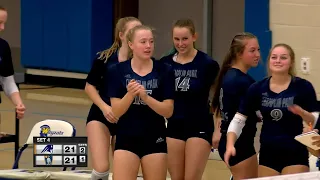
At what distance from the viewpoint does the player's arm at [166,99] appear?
522 centimetres

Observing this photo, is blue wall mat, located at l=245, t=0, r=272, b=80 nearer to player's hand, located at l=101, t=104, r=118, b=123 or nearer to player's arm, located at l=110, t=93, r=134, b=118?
player's hand, located at l=101, t=104, r=118, b=123

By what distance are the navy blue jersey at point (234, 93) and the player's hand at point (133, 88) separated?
729mm

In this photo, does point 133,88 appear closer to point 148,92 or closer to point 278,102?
point 148,92

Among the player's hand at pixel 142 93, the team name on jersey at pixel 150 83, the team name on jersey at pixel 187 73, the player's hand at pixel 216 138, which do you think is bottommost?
the player's hand at pixel 216 138

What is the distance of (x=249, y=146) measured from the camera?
5453 mm

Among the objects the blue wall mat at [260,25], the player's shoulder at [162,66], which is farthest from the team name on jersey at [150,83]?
the blue wall mat at [260,25]

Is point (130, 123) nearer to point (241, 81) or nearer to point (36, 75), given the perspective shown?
point (241, 81)

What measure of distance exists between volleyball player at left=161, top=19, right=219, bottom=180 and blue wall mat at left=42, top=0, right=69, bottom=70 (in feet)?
27.8

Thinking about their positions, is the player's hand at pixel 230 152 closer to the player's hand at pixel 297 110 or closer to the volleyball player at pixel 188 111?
the player's hand at pixel 297 110

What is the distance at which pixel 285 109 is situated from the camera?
509 cm

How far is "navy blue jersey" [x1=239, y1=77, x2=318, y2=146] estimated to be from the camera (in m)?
5.11

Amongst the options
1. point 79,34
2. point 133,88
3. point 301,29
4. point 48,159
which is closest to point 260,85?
point 133,88

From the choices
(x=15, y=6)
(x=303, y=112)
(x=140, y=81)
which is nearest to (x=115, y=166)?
(x=140, y=81)

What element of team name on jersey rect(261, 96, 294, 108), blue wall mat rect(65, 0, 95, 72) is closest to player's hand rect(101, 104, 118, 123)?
team name on jersey rect(261, 96, 294, 108)
